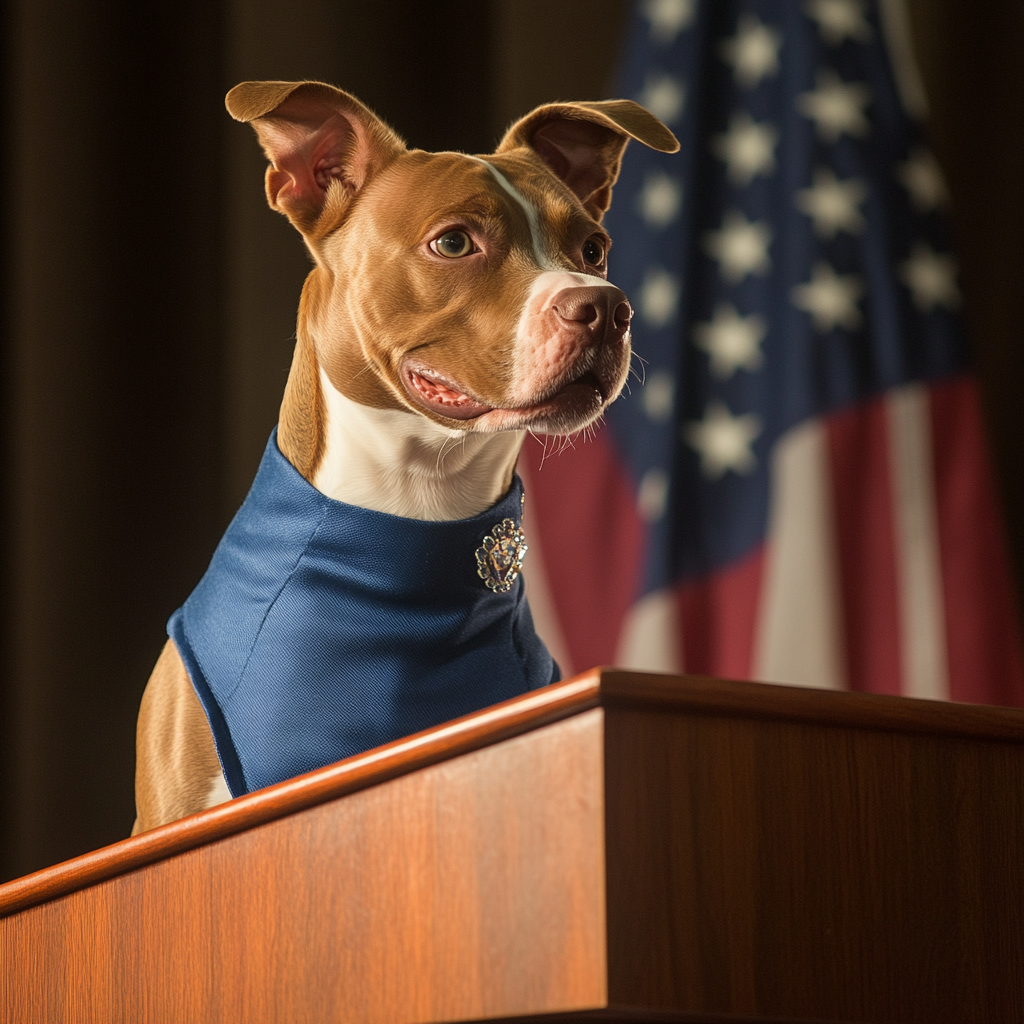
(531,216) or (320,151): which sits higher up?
(320,151)

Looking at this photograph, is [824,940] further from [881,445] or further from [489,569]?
[881,445]

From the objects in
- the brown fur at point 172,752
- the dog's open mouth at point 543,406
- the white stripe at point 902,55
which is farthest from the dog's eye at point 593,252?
the white stripe at point 902,55

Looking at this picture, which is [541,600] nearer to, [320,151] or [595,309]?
[320,151]

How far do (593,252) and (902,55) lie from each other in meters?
1.48

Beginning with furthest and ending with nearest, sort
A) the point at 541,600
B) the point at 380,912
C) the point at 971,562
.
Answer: the point at 541,600 < the point at 971,562 < the point at 380,912

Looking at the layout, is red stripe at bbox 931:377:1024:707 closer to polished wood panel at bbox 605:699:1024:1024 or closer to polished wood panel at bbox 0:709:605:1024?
polished wood panel at bbox 605:699:1024:1024

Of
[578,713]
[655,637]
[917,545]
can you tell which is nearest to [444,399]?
[578,713]

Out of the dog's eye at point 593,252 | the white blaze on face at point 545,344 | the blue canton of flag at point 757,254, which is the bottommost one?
the white blaze on face at point 545,344

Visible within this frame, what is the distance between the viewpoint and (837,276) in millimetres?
2412

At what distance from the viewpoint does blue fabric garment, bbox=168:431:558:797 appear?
114 centimetres

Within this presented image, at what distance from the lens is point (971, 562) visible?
2342 mm

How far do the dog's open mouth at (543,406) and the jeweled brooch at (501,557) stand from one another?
5.6 inches

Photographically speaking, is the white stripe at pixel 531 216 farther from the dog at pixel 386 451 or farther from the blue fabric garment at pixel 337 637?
the blue fabric garment at pixel 337 637

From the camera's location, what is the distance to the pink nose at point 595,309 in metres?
1.07
